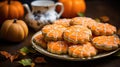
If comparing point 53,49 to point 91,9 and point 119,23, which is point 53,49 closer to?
point 119,23

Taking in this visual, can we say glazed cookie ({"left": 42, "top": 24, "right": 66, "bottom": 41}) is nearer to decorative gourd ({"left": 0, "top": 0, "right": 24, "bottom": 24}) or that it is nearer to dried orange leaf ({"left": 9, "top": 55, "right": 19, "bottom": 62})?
dried orange leaf ({"left": 9, "top": 55, "right": 19, "bottom": 62})

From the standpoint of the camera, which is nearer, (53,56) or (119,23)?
(53,56)

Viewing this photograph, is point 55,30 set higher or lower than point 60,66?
higher

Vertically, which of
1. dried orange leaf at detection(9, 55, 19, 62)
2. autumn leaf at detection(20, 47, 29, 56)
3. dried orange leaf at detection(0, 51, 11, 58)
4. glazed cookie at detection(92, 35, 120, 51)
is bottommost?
dried orange leaf at detection(9, 55, 19, 62)

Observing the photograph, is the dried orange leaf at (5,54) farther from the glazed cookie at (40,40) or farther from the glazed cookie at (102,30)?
the glazed cookie at (102,30)

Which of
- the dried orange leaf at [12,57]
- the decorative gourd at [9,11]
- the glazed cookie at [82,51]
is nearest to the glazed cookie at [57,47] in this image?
the glazed cookie at [82,51]

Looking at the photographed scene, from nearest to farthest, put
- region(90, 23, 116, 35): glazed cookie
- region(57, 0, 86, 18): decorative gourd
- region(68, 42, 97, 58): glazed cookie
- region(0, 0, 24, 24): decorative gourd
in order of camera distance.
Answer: region(68, 42, 97, 58): glazed cookie < region(90, 23, 116, 35): glazed cookie < region(0, 0, 24, 24): decorative gourd < region(57, 0, 86, 18): decorative gourd

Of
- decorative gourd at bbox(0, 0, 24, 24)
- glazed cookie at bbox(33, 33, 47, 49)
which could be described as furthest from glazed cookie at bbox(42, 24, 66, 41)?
decorative gourd at bbox(0, 0, 24, 24)

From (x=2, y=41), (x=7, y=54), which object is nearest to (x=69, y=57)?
(x=7, y=54)
